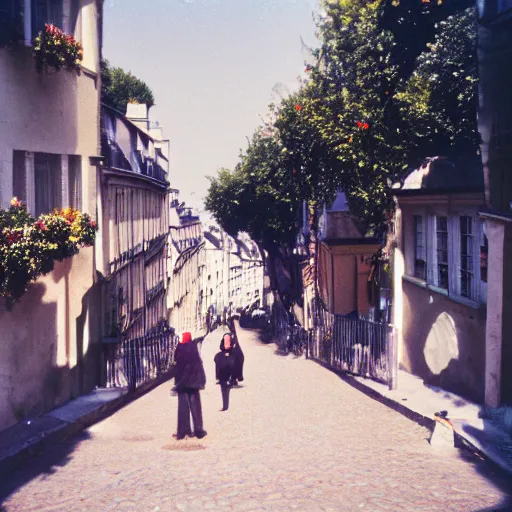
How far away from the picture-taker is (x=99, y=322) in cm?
1473

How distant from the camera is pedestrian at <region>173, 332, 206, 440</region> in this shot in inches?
432

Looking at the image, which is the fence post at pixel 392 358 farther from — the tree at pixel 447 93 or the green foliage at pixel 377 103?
the tree at pixel 447 93

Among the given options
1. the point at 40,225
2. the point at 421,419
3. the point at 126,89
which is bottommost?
the point at 421,419

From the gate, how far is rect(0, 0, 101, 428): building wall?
18.8 ft

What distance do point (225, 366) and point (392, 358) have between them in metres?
3.17

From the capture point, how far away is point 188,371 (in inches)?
438

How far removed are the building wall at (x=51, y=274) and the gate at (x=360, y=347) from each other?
5.72m

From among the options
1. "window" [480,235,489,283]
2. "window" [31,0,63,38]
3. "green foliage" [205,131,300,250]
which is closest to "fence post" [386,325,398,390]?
"window" [480,235,489,283]

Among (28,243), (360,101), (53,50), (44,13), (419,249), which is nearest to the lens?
(28,243)

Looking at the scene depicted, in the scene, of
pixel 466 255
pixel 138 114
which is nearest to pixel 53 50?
pixel 466 255

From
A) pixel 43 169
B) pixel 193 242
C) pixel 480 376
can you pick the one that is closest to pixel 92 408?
pixel 43 169

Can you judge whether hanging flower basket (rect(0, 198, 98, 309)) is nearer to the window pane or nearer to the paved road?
the window pane

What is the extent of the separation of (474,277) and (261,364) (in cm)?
1210

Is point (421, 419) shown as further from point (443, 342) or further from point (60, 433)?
point (60, 433)
